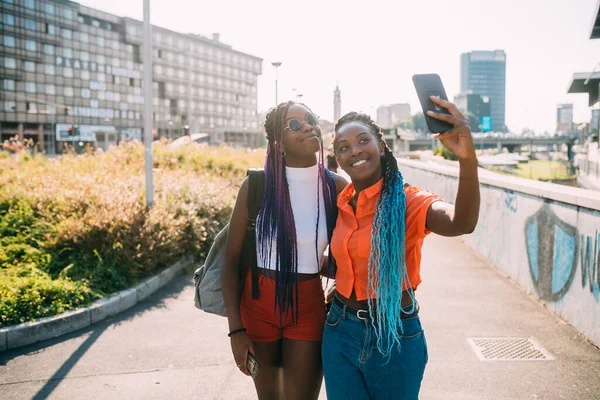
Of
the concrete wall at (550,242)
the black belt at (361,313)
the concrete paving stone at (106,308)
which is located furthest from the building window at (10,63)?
the black belt at (361,313)

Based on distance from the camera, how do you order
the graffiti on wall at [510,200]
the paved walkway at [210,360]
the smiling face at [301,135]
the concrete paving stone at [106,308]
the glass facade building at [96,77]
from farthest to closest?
the glass facade building at [96,77] < the graffiti on wall at [510,200] < the concrete paving stone at [106,308] < the paved walkway at [210,360] < the smiling face at [301,135]

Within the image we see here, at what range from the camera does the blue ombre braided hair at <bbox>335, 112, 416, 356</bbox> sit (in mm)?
2188

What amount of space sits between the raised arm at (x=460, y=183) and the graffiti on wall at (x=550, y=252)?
4.01m

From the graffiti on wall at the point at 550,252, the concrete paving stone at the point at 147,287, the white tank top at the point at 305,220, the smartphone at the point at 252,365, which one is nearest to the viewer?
the smartphone at the point at 252,365

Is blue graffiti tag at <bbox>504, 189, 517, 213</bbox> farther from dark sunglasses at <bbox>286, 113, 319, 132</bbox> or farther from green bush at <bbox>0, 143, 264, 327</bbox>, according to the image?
dark sunglasses at <bbox>286, 113, 319, 132</bbox>

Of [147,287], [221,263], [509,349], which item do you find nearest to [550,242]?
[509,349]

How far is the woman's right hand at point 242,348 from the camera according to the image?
8.25 ft

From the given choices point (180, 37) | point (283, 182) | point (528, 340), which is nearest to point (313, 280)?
point (283, 182)

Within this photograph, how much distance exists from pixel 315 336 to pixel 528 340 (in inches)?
135

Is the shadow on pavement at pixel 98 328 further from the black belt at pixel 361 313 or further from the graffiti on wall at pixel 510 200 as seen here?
the graffiti on wall at pixel 510 200

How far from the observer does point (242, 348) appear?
2523 millimetres

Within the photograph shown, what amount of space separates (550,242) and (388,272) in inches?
184

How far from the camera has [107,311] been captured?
6.00 metres

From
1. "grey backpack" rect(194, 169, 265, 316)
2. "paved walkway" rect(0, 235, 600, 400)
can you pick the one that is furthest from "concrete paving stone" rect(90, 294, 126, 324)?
"grey backpack" rect(194, 169, 265, 316)
